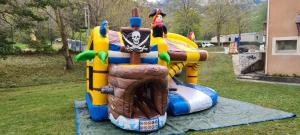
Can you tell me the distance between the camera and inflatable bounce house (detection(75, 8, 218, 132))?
17.0 feet

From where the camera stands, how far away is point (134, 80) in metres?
5.07

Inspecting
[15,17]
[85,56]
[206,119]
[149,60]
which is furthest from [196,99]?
[15,17]

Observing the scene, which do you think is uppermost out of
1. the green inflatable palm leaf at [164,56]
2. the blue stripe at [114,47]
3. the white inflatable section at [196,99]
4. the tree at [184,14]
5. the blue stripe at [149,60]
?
the tree at [184,14]

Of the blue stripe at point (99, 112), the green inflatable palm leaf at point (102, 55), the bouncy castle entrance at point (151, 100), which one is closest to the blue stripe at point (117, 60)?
the green inflatable palm leaf at point (102, 55)

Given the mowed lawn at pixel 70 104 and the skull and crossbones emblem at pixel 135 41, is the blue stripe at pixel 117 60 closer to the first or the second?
the skull and crossbones emblem at pixel 135 41

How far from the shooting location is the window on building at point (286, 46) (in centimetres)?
1078

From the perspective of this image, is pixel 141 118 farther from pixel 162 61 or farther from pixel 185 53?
pixel 185 53

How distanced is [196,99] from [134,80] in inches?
88.1

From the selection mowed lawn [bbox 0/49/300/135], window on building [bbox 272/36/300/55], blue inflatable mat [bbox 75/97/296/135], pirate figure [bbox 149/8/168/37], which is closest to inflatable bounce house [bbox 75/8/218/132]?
pirate figure [bbox 149/8/168/37]

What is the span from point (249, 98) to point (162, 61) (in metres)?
3.44

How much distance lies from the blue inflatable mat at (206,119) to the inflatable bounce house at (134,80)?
170 millimetres

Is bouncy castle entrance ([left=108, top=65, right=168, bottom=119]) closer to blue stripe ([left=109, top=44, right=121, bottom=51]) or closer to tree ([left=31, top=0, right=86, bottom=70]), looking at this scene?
blue stripe ([left=109, top=44, right=121, bottom=51])

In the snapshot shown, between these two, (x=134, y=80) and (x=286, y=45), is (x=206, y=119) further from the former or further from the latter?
(x=286, y=45)

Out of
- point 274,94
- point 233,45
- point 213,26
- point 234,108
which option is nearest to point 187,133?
point 234,108
